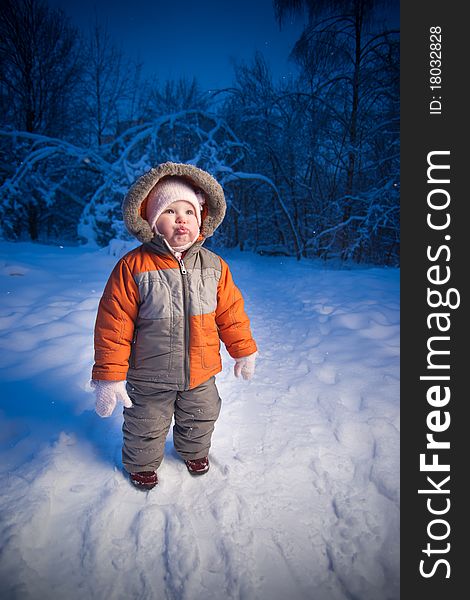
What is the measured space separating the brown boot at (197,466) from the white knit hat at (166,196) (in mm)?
1326

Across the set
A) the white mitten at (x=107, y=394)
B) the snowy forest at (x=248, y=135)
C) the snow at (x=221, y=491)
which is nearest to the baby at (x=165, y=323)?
the white mitten at (x=107, y=394)

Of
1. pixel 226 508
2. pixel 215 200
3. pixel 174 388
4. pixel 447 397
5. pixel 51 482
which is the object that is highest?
pixel 215 200

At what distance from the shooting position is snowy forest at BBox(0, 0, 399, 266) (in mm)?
7582

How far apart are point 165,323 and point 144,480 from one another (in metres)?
0.85

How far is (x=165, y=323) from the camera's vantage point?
1.58 meters

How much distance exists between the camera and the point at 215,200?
5.49ft

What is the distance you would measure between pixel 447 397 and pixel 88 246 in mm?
8517

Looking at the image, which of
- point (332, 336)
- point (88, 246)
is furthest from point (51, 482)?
point (88, 246)

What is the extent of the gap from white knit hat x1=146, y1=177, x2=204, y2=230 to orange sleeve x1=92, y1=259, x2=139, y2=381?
295 mm

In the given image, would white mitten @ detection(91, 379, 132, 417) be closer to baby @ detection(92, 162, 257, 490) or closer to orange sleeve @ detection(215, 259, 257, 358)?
baby @ detection(92, 162, 257, 490)

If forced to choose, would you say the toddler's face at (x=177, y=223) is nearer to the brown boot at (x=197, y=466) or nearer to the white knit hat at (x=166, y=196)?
the white knit hat at (x=166, y=196)

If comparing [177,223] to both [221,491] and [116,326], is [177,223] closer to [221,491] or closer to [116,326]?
[116,326]

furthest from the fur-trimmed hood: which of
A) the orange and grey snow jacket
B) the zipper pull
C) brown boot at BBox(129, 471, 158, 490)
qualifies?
brown boot at BBox(129, 471, 158, 490)

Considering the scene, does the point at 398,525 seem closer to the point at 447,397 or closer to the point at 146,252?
the point at 447,397
